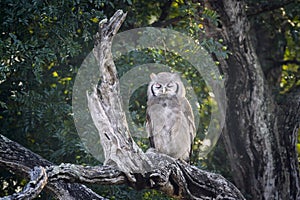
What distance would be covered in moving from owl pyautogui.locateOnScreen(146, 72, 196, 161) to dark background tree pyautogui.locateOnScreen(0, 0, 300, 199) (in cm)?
24

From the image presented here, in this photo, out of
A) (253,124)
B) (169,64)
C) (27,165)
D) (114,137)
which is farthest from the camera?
(253,124)

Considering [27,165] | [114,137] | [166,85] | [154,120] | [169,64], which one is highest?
[169,64]

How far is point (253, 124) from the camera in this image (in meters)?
6.99

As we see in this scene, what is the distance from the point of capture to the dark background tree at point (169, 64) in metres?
6.23

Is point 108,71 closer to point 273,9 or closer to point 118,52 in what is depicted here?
point 118,52

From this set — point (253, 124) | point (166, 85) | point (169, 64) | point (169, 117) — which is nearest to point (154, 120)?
point (169, 117)

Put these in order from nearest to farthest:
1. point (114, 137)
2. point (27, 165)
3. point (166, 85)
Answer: point (114, 137) → point (27, 165) → point (166, 85)

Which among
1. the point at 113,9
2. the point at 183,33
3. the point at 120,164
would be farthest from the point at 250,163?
the point at 120,164

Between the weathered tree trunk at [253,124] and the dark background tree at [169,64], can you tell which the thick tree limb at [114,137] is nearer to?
the dark background tree at [169,64]

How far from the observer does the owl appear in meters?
6.20

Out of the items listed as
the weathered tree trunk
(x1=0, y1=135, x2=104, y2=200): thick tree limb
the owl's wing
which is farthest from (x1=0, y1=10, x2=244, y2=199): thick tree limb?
the weathered tree trunk

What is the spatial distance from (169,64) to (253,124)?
1212mm

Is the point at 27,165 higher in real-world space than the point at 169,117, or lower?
lower

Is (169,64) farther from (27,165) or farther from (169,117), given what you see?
(27,165)
